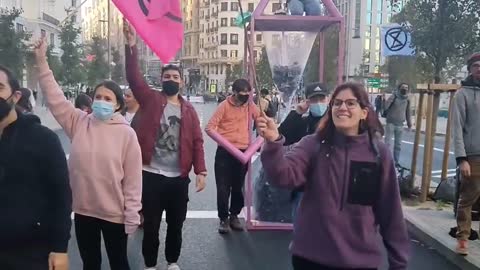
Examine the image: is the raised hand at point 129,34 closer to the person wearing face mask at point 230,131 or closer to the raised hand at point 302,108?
the raised hand at point 302,108

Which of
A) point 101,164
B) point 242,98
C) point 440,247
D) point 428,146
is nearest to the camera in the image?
point 101,164

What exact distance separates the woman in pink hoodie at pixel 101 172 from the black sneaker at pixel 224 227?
2756mm

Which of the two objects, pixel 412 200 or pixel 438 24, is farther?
pixel 438 24

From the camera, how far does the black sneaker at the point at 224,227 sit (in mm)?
6793

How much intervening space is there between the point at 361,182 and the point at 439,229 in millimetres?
4271

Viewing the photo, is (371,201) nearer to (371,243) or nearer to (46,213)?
(371,243)

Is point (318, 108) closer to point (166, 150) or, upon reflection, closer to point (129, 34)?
point (166, 150)

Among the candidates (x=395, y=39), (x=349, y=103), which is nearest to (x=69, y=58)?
(x=395, y=39)

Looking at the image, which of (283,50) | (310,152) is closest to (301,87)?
(283,50)

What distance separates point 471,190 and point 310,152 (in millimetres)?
2963

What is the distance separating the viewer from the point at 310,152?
3043mm

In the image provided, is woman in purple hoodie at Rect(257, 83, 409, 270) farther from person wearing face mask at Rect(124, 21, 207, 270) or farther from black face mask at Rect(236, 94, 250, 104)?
black face mask at Rect(236, 94, 250, 104)

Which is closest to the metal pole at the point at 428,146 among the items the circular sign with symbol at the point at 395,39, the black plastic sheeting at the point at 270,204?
the black plastic sheeting at the point at 270,204

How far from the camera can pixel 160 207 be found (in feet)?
16.4
